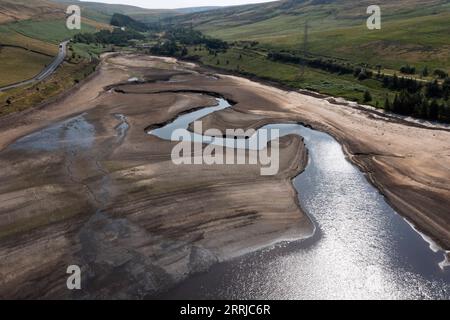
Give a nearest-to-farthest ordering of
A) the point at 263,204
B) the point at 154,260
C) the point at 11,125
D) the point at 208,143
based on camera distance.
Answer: the point at 154,260, the point at 263,204, the point at 208,143, the point at 11,125

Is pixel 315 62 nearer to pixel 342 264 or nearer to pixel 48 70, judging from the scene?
pixel 48 70

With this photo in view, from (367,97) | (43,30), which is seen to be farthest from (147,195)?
(43,30)

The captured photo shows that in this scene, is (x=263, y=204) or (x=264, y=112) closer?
(x=263, y=204)

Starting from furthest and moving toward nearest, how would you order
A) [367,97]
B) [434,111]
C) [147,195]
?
[367,97] → [434,111] → [147,195]

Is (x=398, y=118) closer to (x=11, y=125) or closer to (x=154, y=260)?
(x=154, y=260)

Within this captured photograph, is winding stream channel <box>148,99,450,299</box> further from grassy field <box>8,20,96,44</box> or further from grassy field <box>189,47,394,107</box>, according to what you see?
grassy field <box>8,20,96,44</box>

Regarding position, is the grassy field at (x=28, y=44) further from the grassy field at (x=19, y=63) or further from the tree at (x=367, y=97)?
the tree at (x=367, y=97)

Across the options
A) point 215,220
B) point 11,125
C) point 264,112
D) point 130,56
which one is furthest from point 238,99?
point 130,56
